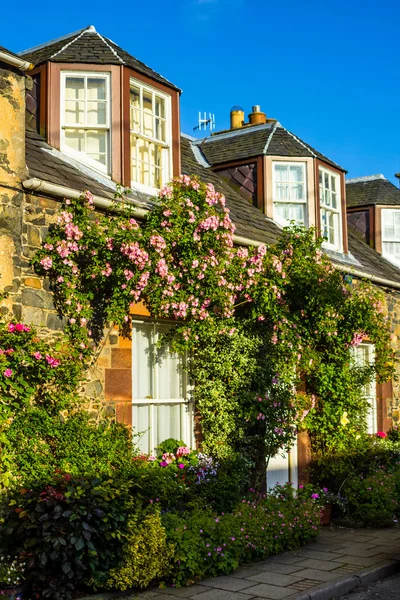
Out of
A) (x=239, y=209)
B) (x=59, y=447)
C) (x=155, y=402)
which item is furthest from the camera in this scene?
(x=239, y=209)

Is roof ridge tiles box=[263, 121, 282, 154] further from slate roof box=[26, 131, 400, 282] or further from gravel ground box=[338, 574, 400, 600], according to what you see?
gravel ground box=[338, 574, 400, 600]

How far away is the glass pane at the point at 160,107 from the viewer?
10500mm

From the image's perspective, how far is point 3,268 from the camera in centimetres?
741

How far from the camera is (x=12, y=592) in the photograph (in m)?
6.33

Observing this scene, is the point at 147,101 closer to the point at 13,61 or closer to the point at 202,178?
the point at 202,178

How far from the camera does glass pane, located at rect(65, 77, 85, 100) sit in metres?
9.74

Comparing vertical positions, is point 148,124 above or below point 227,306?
above

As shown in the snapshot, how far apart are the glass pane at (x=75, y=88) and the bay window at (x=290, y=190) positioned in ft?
15.5

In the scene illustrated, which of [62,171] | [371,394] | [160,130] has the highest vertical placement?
[160,130]

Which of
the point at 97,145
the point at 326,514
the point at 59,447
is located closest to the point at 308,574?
the point at 59,447

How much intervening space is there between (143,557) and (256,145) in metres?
8.79

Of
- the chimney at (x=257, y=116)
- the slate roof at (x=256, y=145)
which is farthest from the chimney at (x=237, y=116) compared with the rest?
the slate roof at (x=256, y=145)

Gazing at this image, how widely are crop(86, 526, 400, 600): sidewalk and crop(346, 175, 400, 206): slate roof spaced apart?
368 inches

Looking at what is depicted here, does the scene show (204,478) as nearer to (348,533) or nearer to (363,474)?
(348,533)
